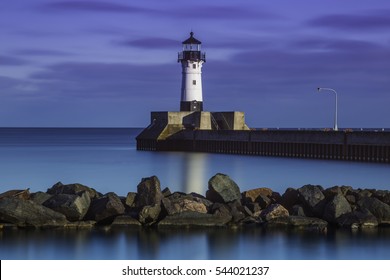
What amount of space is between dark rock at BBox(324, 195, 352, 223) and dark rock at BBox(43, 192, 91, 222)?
18.4ft

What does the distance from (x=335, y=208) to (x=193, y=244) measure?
369 centimetres

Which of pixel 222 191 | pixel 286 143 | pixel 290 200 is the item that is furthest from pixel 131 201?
pixel 286 143

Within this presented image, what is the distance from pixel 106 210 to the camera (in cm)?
1816

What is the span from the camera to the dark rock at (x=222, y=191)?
19.4m

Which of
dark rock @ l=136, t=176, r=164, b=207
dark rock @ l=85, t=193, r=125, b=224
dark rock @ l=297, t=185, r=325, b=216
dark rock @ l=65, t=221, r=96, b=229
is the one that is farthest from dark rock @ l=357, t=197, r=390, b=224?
dark rock @ l=65, t=221, r=96, b=229

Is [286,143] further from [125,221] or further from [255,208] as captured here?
[125,221]

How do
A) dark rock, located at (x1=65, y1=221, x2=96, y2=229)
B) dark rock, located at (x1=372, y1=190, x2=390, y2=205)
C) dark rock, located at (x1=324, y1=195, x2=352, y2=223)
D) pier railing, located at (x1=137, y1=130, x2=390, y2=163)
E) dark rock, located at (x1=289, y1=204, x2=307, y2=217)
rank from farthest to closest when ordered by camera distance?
pier railing, located at (x1=137, y1=130, x2=390, y2=163)
dark rock, located at (x1=372, y1=190, x2=390, y2=205)
dark rock, located at (x1=289, y1=204, x2=307, y2=217)
dark rock, located at (x1=324, y1=195, x2=352, y2=223)
dark rock, located at (x1=65, y1=221, x2=96, y2=229)

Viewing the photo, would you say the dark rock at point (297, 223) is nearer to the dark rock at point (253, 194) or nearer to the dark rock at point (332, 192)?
the dark rock at point (332, 192)

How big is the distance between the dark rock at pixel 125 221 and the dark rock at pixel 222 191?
93.5 inches

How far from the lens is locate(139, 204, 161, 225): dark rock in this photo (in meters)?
17.9

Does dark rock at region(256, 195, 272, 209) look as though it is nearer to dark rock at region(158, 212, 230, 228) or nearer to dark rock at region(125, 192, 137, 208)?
dark rock at region(158, 212, 230, 228)

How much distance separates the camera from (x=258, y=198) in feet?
64.0

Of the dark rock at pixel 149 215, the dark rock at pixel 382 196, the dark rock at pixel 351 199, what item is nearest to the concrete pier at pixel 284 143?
the dark rock at pixel 382 196
